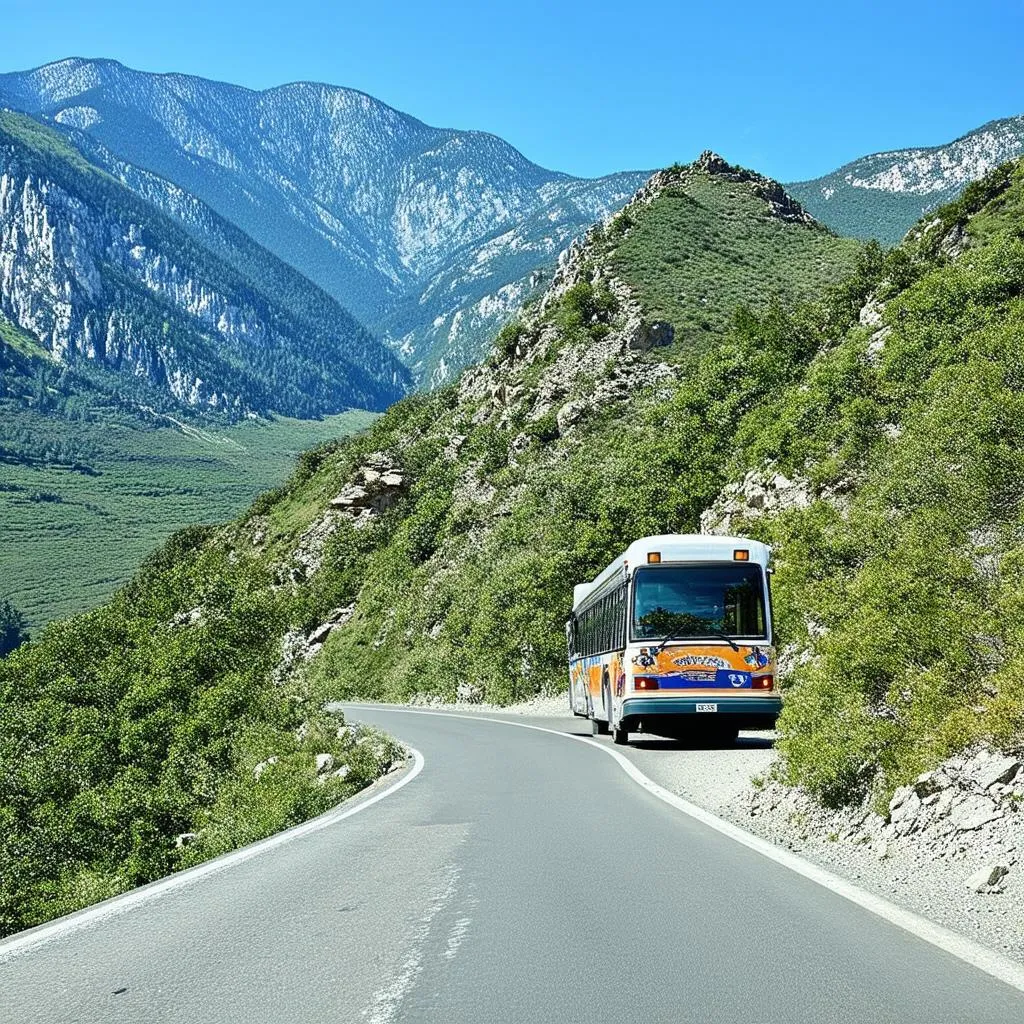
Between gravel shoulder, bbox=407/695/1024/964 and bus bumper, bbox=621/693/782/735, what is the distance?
5992mm

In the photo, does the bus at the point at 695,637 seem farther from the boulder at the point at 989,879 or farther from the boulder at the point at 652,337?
the boulder at the point at 652,337

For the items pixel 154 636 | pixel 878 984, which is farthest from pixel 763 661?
pixel 154 636

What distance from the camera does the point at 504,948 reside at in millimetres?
5398

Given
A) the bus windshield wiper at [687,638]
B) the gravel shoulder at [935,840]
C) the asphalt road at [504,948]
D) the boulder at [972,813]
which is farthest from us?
the bus windshield wiper at [687,638]

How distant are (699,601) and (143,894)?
478 inches

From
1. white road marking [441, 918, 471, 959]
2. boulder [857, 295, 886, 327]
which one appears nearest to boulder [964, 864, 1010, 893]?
Result: white road marking [441, 918, 471, 959]

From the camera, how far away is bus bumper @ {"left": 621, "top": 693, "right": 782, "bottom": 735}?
56.8ft

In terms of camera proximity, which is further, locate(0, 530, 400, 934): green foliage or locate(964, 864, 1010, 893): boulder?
locate(0, 530, 400, 934): green foliage

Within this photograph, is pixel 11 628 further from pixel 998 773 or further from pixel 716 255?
pixel 998 773

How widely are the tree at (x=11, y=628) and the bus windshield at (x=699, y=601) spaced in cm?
13476

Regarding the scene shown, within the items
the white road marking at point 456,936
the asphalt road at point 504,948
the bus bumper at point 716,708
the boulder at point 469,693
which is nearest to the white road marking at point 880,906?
the asphalt road at point 504,948

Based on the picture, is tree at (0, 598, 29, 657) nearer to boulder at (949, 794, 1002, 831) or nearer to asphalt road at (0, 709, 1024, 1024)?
asphalt road at (0, 709, 1024, 1024)

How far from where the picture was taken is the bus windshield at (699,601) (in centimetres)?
1789

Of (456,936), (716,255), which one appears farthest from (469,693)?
(716,255)
